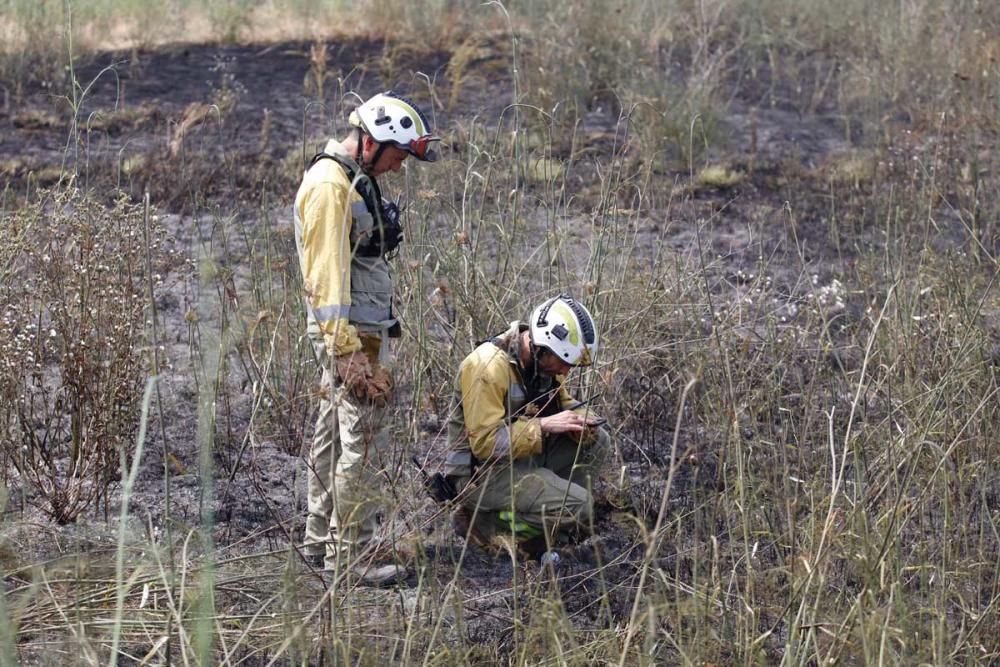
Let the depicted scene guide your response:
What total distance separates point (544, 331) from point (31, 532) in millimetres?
2033

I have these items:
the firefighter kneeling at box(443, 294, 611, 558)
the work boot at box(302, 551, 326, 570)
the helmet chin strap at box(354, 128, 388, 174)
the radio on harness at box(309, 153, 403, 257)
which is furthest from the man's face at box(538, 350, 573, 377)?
the work boot at box(302, 551, 326, 570)

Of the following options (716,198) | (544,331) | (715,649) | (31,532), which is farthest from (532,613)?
(716,198)

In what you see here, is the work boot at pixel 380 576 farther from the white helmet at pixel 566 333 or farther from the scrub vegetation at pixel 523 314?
the white helmet at pixel 566 333

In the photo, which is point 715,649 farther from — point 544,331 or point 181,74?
point 181,74

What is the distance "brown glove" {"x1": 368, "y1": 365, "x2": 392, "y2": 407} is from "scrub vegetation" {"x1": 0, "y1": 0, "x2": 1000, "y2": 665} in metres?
0.16

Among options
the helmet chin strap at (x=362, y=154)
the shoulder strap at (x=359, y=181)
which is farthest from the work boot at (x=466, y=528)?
the helmet chin strap at (x=362, y=154)

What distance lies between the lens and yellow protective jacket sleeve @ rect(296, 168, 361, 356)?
4.75 m

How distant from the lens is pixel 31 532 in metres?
5.29

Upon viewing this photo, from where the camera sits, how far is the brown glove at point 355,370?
15.3ft

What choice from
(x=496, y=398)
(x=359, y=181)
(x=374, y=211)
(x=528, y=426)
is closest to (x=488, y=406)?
(x=496, y=398)

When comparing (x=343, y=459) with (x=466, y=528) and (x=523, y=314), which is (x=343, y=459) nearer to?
(x=466, y=528)

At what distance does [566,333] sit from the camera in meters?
5.20

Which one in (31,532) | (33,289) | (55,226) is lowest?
(31,532)

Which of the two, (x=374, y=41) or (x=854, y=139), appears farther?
(x=374, y=41)
